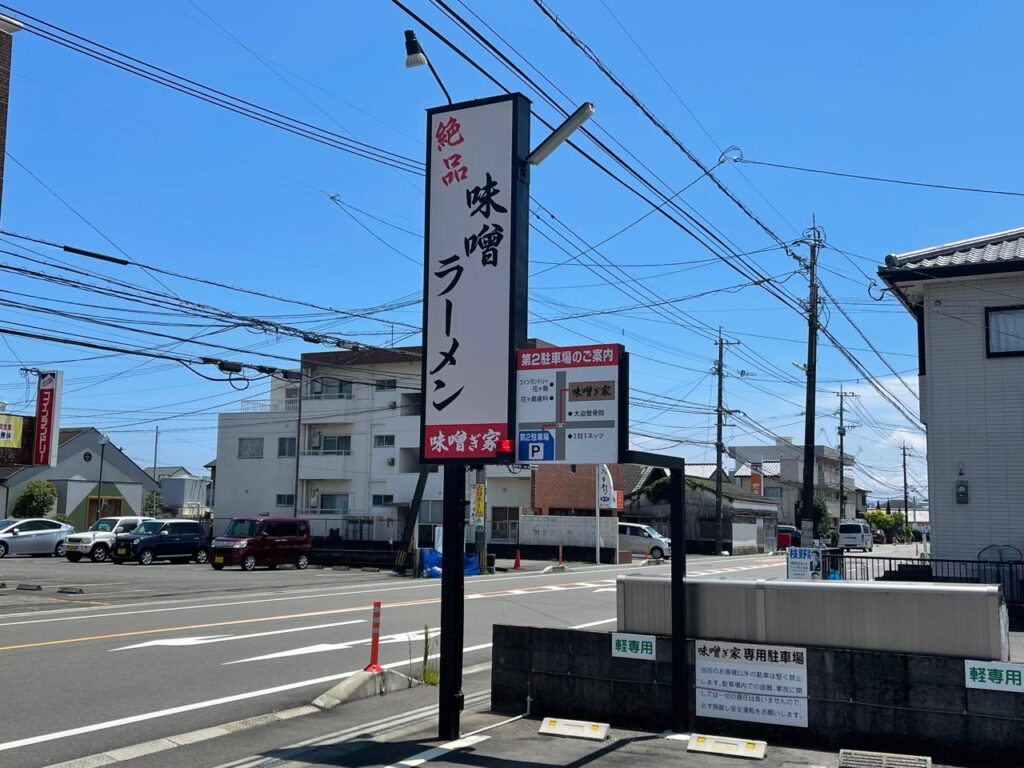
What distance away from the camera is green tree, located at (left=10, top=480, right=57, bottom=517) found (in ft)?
172

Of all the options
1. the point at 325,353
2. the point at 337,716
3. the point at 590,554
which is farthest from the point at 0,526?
the point at 337,716

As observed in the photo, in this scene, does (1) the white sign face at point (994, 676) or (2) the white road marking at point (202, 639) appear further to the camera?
(2) the white road marking at point (202, 639)

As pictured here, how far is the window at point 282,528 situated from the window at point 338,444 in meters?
19.4

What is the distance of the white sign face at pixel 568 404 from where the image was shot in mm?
7867

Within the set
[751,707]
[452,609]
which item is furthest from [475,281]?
[751,707]

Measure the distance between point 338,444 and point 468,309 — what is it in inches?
1876

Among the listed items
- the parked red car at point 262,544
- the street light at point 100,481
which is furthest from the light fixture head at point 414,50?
the street light at point 100,481

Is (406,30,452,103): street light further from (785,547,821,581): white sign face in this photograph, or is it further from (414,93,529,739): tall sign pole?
(785,547,821,581): white sign face

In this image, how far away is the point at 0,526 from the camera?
1558 inches

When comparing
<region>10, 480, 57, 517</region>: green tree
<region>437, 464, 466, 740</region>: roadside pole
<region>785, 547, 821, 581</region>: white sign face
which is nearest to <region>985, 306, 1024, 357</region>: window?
<region>785, 547, 821, 581</region>: white sign face

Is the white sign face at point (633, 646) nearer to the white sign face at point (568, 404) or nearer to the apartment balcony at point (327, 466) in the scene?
the white sign face at point (568, 404)

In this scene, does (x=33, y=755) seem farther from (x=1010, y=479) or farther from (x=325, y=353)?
(x=325, y=353)

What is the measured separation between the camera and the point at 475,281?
849 centimetres

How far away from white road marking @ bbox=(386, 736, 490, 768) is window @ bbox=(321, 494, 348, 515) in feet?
154
